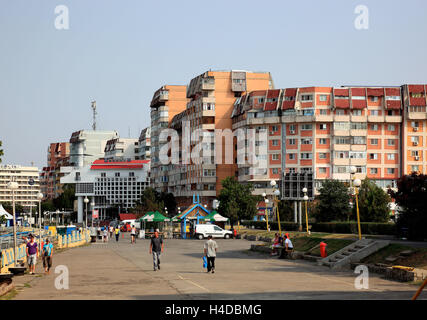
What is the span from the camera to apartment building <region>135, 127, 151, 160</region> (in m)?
185

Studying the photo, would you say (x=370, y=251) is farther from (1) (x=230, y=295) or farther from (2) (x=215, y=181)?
(2) (x=215, y=181)

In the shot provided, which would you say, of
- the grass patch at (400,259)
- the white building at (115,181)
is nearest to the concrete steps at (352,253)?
the grass patch at (400,259)

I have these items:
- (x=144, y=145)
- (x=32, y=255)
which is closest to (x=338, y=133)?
(x=32, y=255)

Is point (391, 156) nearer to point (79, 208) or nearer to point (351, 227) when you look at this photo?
point (351, 227)

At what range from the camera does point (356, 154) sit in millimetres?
97000

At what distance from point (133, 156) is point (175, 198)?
251 ft

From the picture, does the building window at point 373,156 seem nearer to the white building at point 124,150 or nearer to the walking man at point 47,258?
the walking man at point 47,258

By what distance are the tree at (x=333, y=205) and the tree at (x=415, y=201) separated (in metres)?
35.1

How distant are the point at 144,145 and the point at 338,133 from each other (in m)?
99.9

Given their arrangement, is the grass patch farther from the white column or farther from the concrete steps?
the white column

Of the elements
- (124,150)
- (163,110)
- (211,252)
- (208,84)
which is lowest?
(211,252)

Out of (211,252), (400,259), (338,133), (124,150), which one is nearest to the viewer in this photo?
(400,259)

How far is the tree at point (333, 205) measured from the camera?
7180 cm

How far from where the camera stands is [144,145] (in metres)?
189
